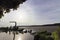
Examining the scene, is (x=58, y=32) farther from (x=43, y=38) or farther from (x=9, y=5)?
(x=43, y=38)

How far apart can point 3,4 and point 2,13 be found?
87 cm

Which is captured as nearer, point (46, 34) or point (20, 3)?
point (20, 3)

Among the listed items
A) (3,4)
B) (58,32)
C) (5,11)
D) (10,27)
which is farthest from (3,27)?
(58,32)

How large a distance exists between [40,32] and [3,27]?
4.36m

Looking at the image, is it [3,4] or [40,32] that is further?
[40,32]

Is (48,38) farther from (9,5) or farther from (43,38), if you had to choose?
(9,5)

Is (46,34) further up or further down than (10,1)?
further down

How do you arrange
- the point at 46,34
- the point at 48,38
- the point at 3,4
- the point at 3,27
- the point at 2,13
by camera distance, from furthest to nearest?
1. the point at 46,34
2. the point at 48,38
3. the point at 3,27
4. the point at 2,13
5. the point at 3,4

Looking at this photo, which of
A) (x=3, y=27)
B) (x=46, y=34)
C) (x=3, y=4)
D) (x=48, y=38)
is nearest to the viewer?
(x=3, y=4)

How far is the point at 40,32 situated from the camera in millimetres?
15891

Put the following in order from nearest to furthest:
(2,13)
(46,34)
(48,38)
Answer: (2,13)
(48,38)
(46,34)

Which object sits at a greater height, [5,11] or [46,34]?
[5,11]

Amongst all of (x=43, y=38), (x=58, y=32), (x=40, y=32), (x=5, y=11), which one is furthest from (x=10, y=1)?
(x=40, y=32)

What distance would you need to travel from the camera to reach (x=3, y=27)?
12.4 metres
